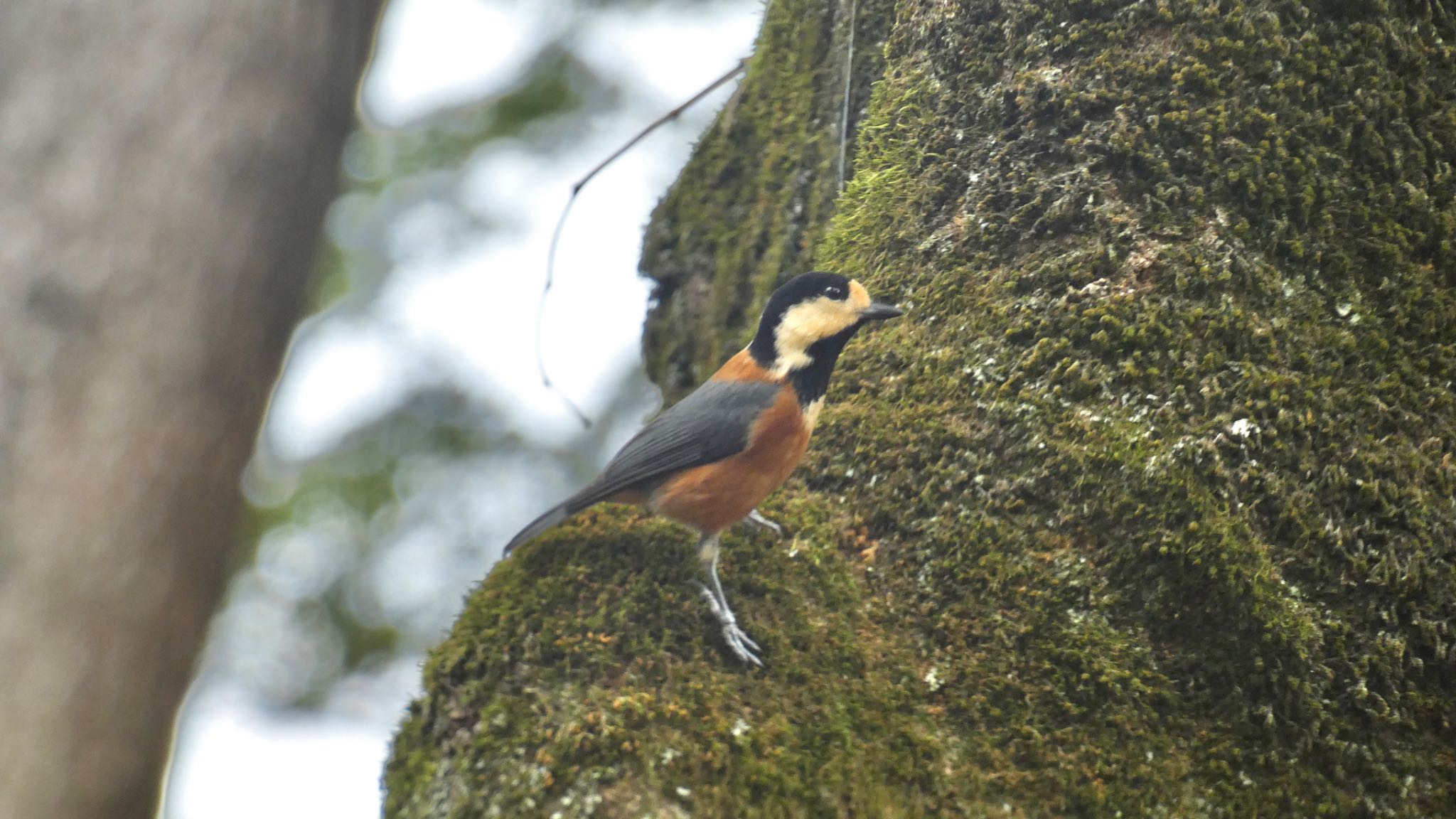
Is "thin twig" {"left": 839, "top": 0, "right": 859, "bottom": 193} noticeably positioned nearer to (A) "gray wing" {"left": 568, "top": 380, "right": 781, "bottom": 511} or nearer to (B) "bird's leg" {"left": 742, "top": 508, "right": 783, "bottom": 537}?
(A) "gray wing" {"left": 568, "top": 380, "right": 781, "bottom": 511}

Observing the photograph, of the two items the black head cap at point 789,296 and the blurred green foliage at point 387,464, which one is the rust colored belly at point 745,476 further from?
the blurred green foliage at point 387,464

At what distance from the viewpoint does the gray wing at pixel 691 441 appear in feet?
8.35

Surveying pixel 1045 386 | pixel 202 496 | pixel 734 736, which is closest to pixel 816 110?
pixel 1045 386

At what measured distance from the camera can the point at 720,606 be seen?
2105 mm

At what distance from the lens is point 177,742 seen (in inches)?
173

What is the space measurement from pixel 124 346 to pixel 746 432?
3043 mm

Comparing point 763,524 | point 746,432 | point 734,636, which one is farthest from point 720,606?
point 746,432

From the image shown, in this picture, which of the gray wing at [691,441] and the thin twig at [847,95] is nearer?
the gray wing at [691,441]

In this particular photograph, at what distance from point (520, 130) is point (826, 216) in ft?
10.4

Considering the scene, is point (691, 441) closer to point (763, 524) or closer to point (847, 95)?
point (763, 524)

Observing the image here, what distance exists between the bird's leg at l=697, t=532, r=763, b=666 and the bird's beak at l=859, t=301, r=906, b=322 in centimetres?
72

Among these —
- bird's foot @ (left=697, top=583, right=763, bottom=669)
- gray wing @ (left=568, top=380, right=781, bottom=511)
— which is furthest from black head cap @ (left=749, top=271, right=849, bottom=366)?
bird's foot @ (left=697, top=583, right=763, bottom=669)

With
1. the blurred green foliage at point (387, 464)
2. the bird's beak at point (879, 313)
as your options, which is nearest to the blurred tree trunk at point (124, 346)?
the blurred green foliage at point (387, 464)

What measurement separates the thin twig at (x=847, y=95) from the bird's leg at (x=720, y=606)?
1232 mm
